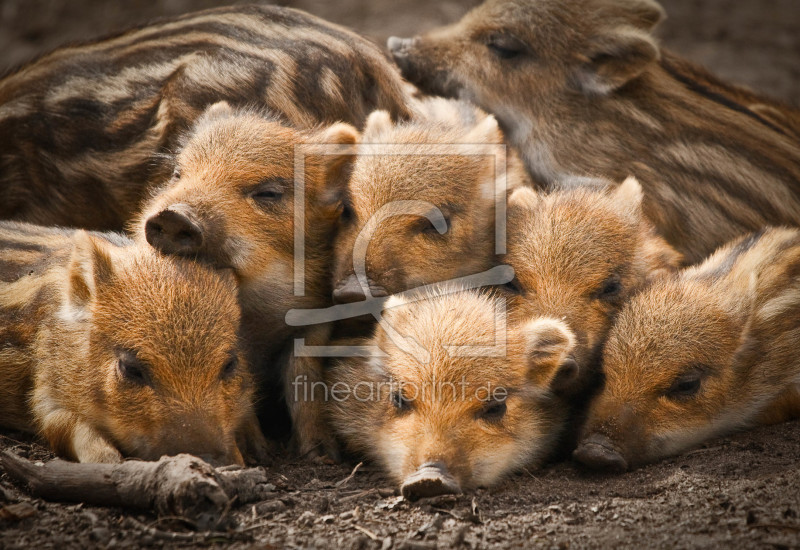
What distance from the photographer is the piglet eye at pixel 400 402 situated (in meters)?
3.19

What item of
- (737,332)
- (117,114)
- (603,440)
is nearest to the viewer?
(603,440)

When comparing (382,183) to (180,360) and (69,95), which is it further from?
(69,95)

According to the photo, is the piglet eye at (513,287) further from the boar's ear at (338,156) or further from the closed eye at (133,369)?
the closed eye at (133,369)

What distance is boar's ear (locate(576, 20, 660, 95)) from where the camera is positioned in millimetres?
4707

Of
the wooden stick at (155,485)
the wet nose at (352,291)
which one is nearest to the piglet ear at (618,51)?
the wet nose at (352,291)

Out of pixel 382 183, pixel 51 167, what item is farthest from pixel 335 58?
pixel 51 167

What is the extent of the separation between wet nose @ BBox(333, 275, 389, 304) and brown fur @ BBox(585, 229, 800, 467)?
891 mm

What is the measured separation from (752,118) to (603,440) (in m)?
2.48

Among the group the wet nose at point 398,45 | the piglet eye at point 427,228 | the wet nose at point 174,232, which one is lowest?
the piglet eye at point 427,228

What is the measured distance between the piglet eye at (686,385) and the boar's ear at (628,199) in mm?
778

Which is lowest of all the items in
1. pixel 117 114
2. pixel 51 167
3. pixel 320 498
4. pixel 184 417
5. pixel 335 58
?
pixel 320 498

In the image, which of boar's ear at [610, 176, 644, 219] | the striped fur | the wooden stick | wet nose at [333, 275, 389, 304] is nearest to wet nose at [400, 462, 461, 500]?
the wooden stick

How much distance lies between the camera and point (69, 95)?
14.3ft

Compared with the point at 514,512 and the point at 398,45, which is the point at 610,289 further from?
the point at 398,45
